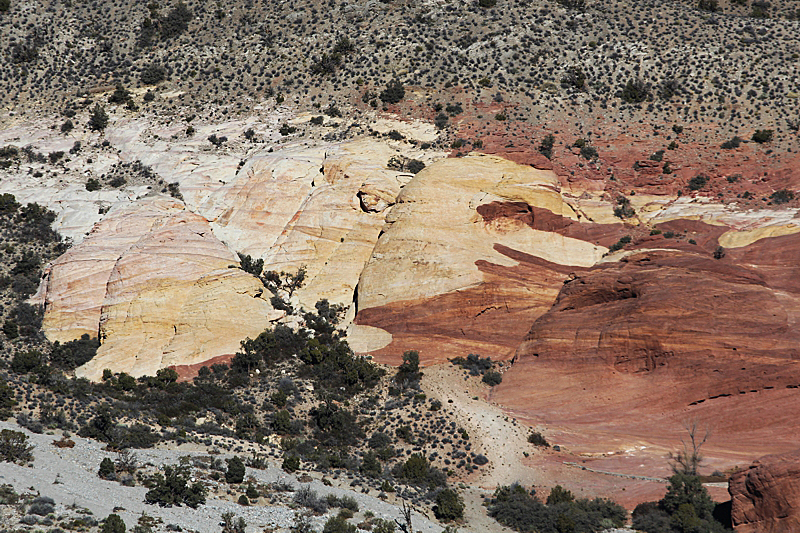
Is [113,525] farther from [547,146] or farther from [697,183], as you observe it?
[697,183]

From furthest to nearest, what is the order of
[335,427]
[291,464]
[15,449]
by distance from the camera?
[335,427]
[291,464]
[15,449]

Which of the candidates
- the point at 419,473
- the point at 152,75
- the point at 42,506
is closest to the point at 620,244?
the point at 419,473

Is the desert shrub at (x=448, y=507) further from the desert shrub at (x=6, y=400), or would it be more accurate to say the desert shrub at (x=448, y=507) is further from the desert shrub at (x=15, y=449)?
the desert shrub at (x=6, y=400)

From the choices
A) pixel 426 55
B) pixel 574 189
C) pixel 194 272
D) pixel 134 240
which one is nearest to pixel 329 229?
pixel 194 272

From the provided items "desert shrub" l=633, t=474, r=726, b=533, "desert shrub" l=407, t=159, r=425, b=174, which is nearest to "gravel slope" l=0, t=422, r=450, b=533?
"desert shrub" l=633, t=474, r=726, b=533

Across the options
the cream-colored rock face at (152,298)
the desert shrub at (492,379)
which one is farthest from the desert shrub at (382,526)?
the cream-colored rock face at (152,298)

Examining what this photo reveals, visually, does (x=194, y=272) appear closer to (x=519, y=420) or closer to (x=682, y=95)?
(x=519, y=420)

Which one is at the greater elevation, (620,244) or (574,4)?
(574,4)

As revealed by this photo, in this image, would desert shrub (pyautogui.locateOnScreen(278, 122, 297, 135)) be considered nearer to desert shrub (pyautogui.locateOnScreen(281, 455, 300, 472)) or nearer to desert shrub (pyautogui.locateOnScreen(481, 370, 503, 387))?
desert shrub (pyautogui.locateOnScreen(481, 370, 503, 387))
